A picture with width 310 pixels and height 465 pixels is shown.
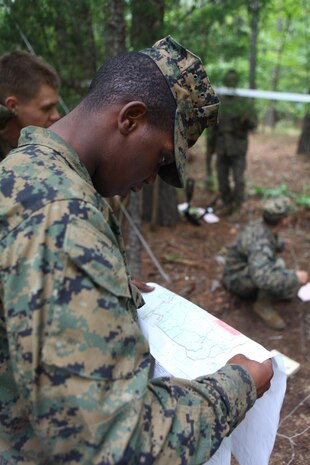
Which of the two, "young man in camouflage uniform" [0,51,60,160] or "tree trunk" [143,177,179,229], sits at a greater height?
"young man in camouflage uniform" [0,51,60,160]

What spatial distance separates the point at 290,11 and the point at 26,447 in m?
9.96

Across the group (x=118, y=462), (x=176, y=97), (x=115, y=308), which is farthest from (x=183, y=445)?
(x=176, y=97)

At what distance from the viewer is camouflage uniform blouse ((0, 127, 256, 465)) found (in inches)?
34.4

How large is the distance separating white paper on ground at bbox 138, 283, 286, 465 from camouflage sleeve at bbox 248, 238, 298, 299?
2457mm

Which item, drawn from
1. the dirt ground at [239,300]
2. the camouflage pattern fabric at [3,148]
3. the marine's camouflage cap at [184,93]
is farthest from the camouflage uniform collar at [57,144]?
the dirt ground at [239,300]

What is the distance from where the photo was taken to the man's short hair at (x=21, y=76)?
2.86 m

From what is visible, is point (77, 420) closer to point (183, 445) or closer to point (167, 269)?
point (183, 445)

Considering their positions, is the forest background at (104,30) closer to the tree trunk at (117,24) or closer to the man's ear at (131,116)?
the tree trunk at (117,24)

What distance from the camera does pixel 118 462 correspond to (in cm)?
89

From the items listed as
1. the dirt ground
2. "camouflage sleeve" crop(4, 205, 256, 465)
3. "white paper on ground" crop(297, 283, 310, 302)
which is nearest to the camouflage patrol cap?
"camouflage sleeve" crop(4, 205, 256, 465)

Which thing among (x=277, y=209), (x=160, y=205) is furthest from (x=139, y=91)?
(x=160, y=205)

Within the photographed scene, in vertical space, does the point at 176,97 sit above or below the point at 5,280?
above

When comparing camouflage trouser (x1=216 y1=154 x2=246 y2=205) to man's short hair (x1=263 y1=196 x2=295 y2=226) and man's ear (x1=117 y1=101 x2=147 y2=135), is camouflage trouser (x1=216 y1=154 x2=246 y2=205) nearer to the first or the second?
man's short hair (x1=263 y1=196 x2=295 y2=226)

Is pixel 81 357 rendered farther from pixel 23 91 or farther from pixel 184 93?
pixel 23 91
